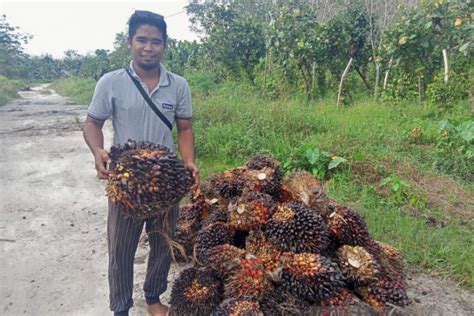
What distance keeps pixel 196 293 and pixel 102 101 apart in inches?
46.7

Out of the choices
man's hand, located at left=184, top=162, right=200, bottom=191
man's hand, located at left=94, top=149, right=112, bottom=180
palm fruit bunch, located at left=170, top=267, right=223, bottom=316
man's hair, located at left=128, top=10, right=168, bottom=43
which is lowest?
palm fruit bunch, located at left=170, top=267, right=223, bottom=316

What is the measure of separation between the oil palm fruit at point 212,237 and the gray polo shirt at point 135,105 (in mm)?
613

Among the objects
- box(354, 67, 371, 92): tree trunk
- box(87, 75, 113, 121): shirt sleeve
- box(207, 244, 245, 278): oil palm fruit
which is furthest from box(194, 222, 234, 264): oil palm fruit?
box(354, 67, 371, 92): tree trunk

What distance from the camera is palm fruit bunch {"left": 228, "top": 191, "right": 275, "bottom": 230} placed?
249 cm

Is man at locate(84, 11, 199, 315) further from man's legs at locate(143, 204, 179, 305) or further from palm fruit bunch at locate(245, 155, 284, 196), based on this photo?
palm fruit bunch at locate(245, 155, 284, 196)

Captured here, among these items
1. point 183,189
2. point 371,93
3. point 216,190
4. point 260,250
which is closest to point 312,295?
point 260,250

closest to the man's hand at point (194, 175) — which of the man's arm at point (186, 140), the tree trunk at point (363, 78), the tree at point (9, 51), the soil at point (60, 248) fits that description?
the man's arm at point (186, 140)

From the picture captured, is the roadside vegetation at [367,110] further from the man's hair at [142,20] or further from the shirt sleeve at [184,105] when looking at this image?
the man's hair at [142,20]

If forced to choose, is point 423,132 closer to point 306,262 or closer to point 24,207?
point 306,262

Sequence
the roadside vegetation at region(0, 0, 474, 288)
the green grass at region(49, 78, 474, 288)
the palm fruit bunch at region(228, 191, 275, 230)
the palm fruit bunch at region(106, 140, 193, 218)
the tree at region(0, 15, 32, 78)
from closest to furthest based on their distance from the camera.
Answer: the palm fruit bunch at region(106, 140, 193, 218) → the palm fruit bunch at region(228, 191, 275, 230) → the green grass at region(49, 78, 474, 288) → the roadside vegetation at region(0, 0, 474, 288) → the tree at region(0, 15, 32, 78)

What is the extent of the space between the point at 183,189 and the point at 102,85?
2.41 feet

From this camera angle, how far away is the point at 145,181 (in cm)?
195

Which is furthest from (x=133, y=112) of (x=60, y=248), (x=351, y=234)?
(x=60, y=248)

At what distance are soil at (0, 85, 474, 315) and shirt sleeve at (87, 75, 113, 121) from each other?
1313mm
